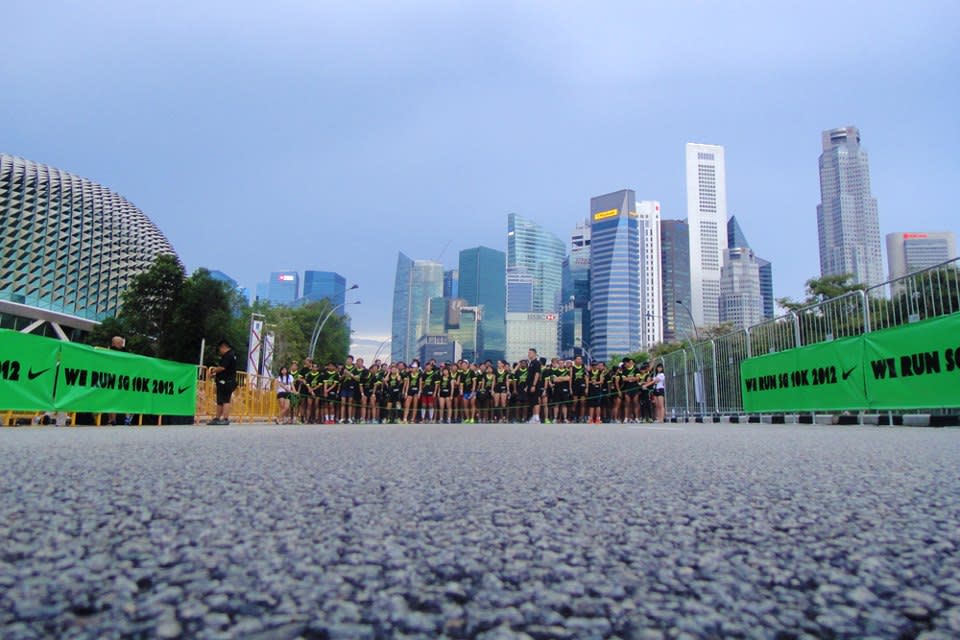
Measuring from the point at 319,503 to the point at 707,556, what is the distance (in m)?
1.35

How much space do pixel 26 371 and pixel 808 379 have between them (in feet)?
44.1

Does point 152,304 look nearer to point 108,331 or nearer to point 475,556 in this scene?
point 108,331

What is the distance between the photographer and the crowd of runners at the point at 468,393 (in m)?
18.8

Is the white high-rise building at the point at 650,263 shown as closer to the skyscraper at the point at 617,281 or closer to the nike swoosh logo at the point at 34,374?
the skyscraper at the point at 617,281

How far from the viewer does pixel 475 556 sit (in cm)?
166

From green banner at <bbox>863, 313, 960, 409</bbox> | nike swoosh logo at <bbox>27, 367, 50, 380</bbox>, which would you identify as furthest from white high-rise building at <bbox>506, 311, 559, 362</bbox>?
nike swoosh logo at <bbox>27, 367, 50, 380</bbox>

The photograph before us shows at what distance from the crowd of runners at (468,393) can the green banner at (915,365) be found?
801cm

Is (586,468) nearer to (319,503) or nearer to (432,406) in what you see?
(319,503)

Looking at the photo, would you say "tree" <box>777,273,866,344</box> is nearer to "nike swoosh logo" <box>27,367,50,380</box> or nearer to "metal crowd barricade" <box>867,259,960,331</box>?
"metal crowd barricade" <box>867,259,960,331</box>

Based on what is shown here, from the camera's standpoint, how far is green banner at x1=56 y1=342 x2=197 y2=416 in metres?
11.1

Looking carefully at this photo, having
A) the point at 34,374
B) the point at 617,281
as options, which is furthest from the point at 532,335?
the point at 34,374

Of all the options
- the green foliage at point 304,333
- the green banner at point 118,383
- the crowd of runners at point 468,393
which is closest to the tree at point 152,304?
the green foliage at point 304,333

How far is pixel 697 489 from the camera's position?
2887 mm

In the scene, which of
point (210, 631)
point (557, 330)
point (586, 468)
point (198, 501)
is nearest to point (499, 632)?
point (210, 631)
